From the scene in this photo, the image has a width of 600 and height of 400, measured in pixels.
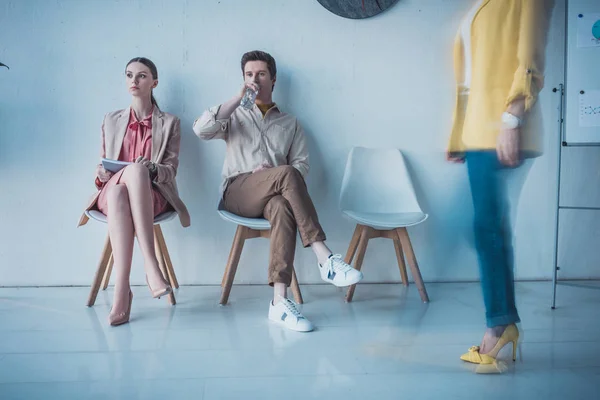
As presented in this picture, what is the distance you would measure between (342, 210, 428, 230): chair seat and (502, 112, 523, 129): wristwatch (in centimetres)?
116

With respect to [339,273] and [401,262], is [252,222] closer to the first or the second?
Answer: [339,273]

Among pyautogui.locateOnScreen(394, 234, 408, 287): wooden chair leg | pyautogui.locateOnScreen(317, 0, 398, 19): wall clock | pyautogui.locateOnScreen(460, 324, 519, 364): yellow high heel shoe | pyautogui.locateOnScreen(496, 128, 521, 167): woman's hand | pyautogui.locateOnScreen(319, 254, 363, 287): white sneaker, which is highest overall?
pyautogui.locateOnScreen(317, 0, 398, 19): wall clock

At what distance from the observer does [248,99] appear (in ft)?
9.16

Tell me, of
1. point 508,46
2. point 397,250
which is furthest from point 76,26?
point 508,46

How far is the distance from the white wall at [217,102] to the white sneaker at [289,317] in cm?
81

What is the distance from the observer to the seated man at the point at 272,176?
241cm

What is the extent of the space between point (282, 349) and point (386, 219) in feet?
3.30

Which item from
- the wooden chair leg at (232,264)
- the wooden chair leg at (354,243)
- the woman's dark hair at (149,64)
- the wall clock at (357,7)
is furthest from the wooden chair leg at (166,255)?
the wall clock at (357,7)

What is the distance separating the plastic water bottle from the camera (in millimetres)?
2783

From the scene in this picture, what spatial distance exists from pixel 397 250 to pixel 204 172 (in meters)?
1.11

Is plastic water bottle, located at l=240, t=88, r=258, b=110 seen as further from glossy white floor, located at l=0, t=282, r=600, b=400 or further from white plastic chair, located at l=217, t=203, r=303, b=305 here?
glossy white floor, located at l=0, t=282, r=600, b=400

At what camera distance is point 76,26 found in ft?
9.99

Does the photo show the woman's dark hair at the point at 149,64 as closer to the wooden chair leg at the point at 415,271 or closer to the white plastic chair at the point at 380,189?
the white plastic chair at the point at 380,189

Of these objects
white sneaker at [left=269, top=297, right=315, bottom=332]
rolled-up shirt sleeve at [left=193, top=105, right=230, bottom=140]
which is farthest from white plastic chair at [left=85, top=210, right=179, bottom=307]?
white sneaker at [left=269, top=297, right=315, bottom=332]
